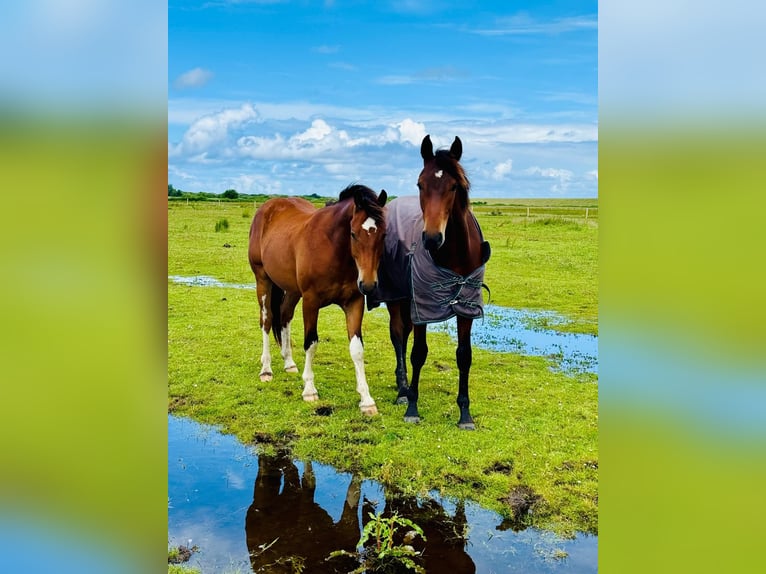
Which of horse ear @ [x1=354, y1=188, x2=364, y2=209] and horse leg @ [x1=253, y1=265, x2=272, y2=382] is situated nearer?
horse ear @ [x1=354, y1=188, x2=364, y2=209]

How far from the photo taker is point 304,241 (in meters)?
6.94

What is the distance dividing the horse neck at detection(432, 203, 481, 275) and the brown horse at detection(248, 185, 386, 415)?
2.21ft

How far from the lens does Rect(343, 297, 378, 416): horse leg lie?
665 cm

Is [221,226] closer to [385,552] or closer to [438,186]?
[438,186]

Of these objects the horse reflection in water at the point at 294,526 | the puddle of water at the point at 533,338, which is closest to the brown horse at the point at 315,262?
the horse reflection in water at the point at 294,526

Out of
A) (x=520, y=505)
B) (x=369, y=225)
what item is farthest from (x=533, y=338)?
(x=520, y=505)

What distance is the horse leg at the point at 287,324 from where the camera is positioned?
25.8 ft

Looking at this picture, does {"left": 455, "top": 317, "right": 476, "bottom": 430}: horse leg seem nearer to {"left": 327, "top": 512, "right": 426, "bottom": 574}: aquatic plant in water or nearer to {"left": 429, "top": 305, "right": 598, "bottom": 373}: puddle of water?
{"left": 327, "top": 512, "right": 426, "bottom": 574}: aquatic plant in water

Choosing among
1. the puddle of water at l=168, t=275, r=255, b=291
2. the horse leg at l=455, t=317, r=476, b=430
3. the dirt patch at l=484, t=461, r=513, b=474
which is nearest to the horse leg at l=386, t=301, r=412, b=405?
the horse leg at l=455, t=317, r=476, b=430

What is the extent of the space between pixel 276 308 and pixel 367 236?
9.80 feet

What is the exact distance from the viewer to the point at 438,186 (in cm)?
526
